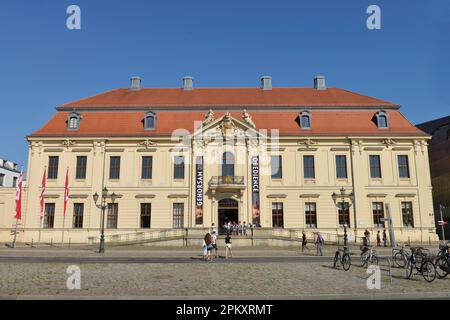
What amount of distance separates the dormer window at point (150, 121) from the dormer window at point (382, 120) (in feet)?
76.8

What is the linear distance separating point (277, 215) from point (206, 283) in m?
26.3

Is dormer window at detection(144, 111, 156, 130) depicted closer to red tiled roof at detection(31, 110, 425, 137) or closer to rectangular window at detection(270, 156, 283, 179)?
red tiled roof at detection(31, 110, 425, 137)

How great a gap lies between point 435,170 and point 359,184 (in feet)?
67.4

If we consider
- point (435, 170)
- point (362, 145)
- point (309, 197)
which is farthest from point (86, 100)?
point (435, 170)

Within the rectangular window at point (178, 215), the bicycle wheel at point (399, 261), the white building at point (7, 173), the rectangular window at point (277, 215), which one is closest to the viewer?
the bicycle wheel at point (399, 261)

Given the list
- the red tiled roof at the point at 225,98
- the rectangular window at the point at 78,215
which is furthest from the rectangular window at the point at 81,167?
the red tiled roof at the point at 225,98

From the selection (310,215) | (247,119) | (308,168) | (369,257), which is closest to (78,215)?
(247,119)

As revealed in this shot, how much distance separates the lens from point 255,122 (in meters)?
39.8

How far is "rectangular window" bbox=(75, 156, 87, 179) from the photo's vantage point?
128ft

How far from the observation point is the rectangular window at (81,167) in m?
39.0

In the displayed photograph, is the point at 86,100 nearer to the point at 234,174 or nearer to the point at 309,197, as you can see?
the point at 234,174

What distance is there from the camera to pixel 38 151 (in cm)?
3912

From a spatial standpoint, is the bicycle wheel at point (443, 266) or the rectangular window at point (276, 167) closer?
the bicycle wheel at point (443, 266)

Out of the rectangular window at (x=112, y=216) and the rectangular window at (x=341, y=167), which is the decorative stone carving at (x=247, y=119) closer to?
the rectangular window at (x=341, y=167)
